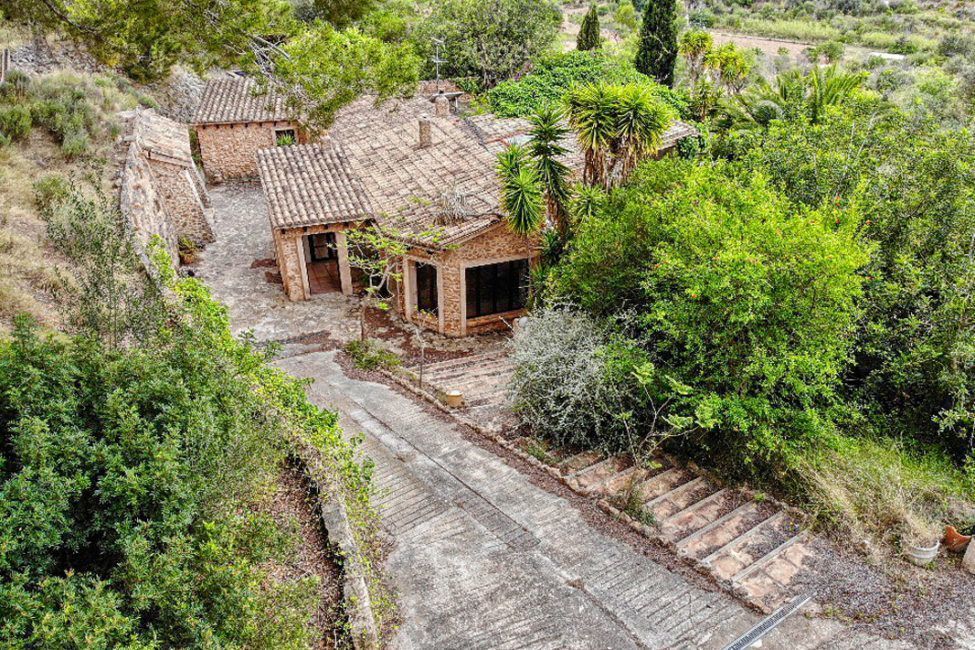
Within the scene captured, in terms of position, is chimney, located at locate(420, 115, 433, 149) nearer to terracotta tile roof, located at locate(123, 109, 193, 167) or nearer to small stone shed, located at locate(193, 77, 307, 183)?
terracotta tile roof, located at locate(123, 109, 193, 167)

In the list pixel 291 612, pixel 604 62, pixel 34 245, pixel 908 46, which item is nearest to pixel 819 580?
pixel 291 612

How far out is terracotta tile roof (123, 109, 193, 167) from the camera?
2409cm

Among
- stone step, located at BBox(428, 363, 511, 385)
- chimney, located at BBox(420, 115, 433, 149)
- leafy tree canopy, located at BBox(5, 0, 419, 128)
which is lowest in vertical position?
stone step, located at BBox(428, 363, 511, 385)

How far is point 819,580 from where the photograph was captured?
364 inches

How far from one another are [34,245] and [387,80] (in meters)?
8.53

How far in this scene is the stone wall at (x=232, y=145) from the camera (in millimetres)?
30828

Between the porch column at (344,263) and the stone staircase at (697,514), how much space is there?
989 centimetres

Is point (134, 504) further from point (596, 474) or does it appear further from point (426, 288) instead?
point (426, 288)

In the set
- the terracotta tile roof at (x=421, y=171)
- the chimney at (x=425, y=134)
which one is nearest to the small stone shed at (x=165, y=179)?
the terracotta tile roof at (x=421, y=171)

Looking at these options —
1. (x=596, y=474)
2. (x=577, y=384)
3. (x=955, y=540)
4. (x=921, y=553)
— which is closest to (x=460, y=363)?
(x=577, y=384)

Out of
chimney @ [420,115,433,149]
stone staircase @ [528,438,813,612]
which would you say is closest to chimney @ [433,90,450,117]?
chimney @ [420,115,433,149]

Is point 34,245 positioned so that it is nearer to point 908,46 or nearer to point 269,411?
point 269,411

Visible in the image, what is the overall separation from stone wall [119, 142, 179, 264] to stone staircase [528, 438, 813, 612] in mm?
13219

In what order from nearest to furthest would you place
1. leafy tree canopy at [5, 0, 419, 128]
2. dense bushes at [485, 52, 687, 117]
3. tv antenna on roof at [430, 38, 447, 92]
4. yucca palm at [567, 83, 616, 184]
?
leafy tree canopy at [5, 0, 419, 128], yucca palm at [567, 83, 616, 184], dense bushes at [485, 52, 687, 117], tv antenna on roof at [430, 38, 447, 92]
